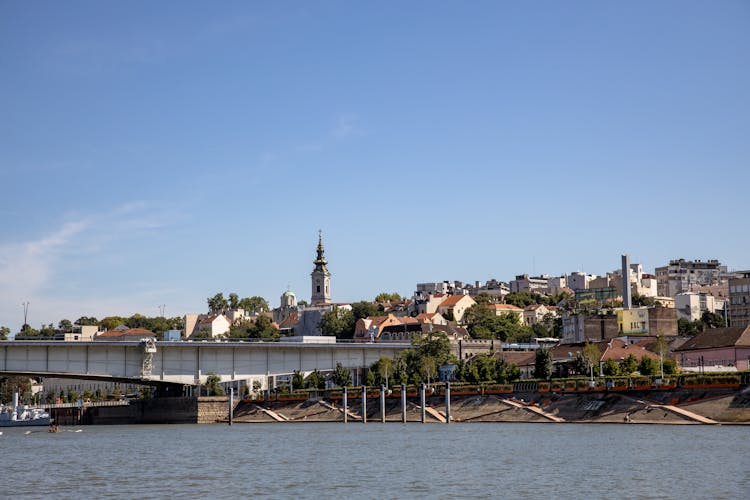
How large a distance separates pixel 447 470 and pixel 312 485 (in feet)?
30.1

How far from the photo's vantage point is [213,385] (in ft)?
448

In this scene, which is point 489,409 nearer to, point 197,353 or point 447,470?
point 197,353

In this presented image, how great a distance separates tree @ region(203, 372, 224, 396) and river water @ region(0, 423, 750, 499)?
39.8 metres

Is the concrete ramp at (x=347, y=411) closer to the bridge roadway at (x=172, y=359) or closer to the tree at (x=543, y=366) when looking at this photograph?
the bridge roadway at (x=172, y=359)

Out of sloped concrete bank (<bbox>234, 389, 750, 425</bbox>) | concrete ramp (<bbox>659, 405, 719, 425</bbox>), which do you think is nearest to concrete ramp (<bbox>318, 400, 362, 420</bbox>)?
sloped concrete bank (<bbox>234, 389, 750, 425</bbox>)

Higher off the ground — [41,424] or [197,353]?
[197,353]

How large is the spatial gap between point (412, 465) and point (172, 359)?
75.8 metres

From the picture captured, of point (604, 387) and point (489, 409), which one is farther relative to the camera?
point (489, 409)

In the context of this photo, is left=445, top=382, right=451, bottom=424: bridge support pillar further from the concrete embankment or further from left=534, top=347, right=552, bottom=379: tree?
left=534, top=347, right=552, bottom=379: tree

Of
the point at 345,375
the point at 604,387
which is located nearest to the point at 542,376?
Answer: the point at 604,387

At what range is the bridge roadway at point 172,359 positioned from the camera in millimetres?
123500

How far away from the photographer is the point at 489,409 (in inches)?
4382

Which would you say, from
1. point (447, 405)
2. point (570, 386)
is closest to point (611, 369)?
point (570, 386)

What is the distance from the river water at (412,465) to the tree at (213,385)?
39.8m
